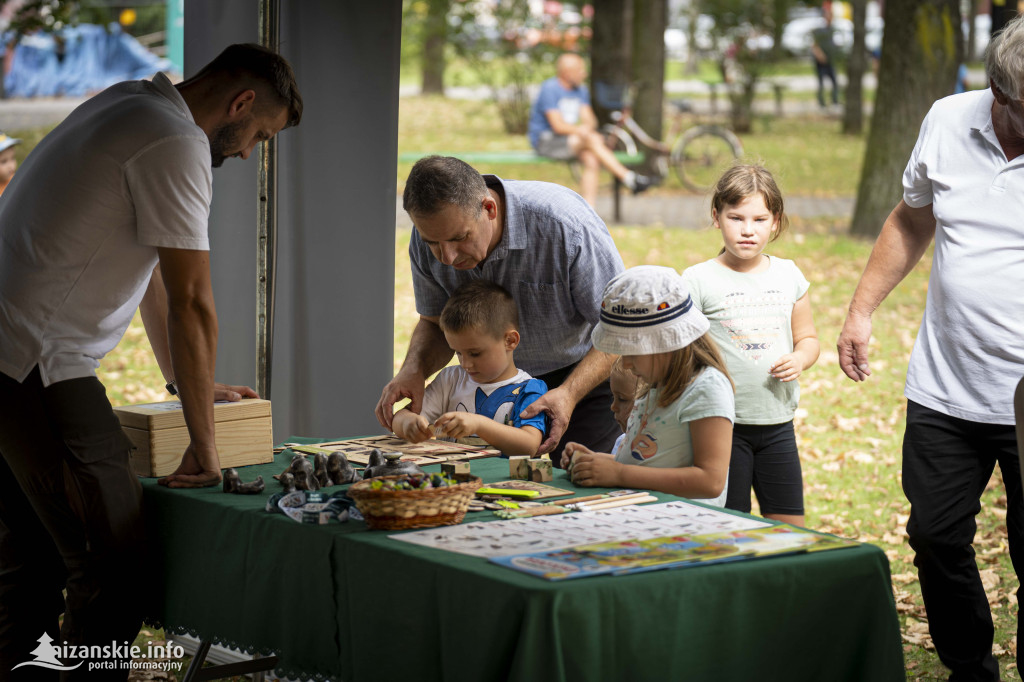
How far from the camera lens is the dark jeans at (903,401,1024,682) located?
2975 millimetres

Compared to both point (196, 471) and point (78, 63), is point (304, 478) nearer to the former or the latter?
point (196, 471)

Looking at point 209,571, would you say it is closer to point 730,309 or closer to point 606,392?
point 606,392

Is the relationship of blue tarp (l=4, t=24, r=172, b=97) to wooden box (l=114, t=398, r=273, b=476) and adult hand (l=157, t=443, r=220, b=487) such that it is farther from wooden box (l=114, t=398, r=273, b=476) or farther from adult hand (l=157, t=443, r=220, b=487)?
adult hand (l=157, t=443, r=220, b=487)

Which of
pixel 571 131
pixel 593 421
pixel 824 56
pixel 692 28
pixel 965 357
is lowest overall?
pixel 593 421

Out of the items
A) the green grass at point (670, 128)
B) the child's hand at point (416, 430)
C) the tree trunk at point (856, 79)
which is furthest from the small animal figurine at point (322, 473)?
the tree trunk at point (856, 79)

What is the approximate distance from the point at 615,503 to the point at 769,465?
1192mm

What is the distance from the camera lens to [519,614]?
6.26 feet

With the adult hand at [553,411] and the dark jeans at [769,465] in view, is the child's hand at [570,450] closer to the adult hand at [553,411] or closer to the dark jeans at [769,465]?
the adult hand at [553,411]

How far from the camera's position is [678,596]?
2006 millimetres

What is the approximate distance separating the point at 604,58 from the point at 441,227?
11449 mm

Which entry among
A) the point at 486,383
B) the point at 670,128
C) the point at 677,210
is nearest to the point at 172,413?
the point at 486,383

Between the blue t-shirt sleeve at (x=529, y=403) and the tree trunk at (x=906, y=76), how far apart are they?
23.8 feet

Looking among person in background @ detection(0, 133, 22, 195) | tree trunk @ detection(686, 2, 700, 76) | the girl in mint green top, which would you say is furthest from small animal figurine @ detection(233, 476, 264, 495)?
tree trunk @ detection(686, 2, 700, 76)

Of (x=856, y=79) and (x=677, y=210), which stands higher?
(x=856, y=79)
